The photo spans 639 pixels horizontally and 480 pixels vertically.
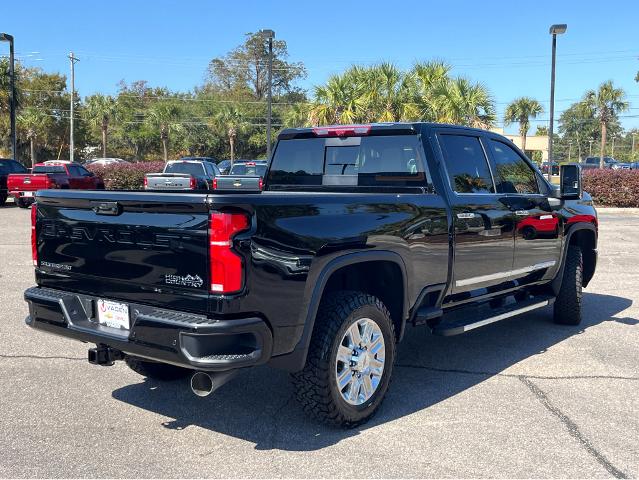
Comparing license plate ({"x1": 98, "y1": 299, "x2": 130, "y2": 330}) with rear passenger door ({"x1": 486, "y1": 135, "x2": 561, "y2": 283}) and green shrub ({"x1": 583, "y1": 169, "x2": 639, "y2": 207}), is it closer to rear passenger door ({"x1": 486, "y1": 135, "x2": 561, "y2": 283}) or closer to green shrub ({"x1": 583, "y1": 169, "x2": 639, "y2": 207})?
rear passenger door ({"x1": 486, "y1": 135, "x2": 561, "y2": 283})

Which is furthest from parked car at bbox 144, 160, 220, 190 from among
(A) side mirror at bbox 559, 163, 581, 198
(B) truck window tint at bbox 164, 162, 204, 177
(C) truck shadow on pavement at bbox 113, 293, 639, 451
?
(A) side mirror at bbox 559, 163, 581, 198

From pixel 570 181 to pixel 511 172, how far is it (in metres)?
A: 0.74

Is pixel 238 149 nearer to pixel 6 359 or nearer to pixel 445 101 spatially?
pixel 445 101

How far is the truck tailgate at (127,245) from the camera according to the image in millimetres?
3352

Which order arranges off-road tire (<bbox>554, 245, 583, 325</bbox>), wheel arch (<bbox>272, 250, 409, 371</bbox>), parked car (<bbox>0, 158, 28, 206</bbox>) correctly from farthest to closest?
parked car (<bbox>0, 158, 28, 206</bbox>) → off-road tire (<bbox>554, 245, 583, 325</bbox>) → wheel arch (<bbox>272, 250, 409, 371</bbox>)

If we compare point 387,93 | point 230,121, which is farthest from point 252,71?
point 387,93

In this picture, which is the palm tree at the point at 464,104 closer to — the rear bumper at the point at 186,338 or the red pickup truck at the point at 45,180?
the red pickup truck at the point at 45,180

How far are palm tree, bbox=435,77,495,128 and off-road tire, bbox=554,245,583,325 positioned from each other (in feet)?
55.0

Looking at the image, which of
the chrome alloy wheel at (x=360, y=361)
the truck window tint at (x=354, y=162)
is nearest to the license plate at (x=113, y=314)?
the chrome alloy wheel at (x=360, y=361)

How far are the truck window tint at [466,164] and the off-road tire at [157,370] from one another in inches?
99.7

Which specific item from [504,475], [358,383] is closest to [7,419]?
[358,383]


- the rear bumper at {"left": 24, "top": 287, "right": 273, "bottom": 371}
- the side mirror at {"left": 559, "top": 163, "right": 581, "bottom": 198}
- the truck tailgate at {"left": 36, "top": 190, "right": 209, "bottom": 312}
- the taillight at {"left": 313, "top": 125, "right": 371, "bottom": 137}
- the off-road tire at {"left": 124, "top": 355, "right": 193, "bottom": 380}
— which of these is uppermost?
the taillight at {"left": 313, "top": 125, "right": 371, "bottom": 137}

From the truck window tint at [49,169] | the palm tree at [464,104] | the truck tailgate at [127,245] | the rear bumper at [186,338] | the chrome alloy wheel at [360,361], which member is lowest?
the chrome alloy wheel at [360,361]

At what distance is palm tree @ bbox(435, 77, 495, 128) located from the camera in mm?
23047
